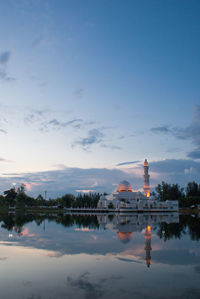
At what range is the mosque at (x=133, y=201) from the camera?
294 ft

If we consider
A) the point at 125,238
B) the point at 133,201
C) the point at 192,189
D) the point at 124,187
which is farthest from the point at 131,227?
the point at 192,189

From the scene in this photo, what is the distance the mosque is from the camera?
294ft

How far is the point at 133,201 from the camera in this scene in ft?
325

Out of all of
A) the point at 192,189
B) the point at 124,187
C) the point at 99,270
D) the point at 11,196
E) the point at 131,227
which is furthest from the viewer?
the point at 192,189

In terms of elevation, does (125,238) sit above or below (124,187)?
below

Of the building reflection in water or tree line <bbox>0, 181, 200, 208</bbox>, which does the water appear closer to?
the building reflection in water

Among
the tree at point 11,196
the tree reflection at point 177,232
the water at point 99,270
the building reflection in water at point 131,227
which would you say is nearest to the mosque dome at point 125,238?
the building reflection in water at point 131,227

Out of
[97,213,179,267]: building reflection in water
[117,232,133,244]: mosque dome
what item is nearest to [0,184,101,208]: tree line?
[97,213,179,267]: building reflection in water

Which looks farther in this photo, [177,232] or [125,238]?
[177,232]

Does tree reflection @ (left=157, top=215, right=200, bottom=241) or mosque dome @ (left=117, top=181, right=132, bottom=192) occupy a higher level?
mosque dome @ (left=117, top=181, right=132, bottom=192)

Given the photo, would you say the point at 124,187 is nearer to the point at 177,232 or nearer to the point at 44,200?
the point at 44,200

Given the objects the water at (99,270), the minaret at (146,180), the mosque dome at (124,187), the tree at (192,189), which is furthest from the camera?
the tree at (192,189)

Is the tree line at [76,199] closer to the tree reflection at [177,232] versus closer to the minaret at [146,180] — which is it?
the minaret at [146,180]

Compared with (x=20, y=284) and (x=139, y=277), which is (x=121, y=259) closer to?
(x=139, y=277)
